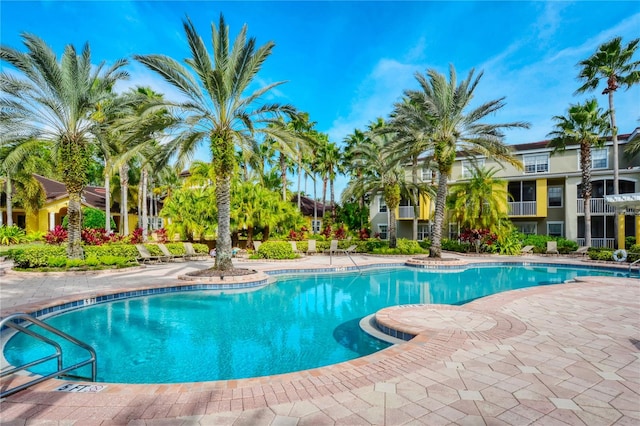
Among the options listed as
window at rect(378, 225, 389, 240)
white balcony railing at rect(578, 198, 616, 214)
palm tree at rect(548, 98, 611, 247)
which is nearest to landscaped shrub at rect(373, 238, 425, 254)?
window at rect(378, 225, 389, 240)

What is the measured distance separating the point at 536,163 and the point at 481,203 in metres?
8.05

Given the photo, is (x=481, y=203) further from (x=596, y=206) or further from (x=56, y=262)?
(x=56, y=262)

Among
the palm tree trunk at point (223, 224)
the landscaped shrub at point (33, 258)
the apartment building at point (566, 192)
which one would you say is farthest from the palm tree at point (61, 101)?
the apartment building at point (566, 192)

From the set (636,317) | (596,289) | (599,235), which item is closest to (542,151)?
(599,235)

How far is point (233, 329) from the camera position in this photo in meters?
8.05

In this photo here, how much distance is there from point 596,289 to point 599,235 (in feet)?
68.0

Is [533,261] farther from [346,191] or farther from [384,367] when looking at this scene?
[384,367]

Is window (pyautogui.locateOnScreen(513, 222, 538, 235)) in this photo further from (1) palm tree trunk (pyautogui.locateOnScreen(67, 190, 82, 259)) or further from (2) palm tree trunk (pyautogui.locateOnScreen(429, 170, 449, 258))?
(1) palm tree trunk (pyautogui.locateOnScreen(67, 190, 82, 259))

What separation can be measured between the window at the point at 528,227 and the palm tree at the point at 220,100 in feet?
78.2

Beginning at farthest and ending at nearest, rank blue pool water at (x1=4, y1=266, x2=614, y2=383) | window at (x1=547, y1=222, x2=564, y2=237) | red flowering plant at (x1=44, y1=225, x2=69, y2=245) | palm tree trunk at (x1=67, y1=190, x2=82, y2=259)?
window at (x1=547, y1=222, x2=564, y2=237) < red flowering plant at (x1=44, y1=225, x2=69, y2=245) < palm tree trunk at (x1=67, y1=190, x2=82, y2=259) < blue pool water at (x1=4, y1=266, x2=614, y2=383)

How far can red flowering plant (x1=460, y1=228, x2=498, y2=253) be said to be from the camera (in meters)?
24.6

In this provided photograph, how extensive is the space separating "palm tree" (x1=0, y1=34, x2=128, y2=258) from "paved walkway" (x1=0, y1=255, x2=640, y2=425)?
14.2m

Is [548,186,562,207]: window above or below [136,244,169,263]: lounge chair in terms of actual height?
above

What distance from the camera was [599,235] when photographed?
1072 inches
